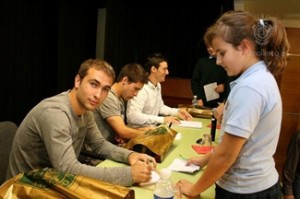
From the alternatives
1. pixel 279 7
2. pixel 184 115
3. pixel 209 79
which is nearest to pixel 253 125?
pixel 184 115

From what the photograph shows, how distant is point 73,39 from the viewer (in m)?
4.34

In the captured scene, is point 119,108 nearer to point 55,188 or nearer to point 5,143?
point 5,143

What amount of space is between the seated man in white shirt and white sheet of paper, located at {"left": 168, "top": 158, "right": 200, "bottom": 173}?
99cm

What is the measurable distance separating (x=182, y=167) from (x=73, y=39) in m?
3.12

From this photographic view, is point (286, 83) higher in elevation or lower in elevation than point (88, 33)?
lower

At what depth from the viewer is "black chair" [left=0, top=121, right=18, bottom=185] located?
1678 millimetres

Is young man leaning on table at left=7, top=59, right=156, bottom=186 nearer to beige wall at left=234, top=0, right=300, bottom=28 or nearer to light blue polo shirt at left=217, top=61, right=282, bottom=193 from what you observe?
light blue polo shirt at left=217, top=61, right=282, bottom=193

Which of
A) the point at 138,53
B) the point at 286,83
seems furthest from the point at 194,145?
the point at 138,53

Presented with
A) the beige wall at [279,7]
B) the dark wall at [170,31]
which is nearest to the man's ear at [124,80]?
the beige wall at [279,7]

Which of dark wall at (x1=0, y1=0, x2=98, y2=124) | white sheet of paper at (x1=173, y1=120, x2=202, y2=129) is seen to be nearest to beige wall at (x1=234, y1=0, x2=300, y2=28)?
white sheet of paper at (x1=173, y1=120, x2=202, y2=129)

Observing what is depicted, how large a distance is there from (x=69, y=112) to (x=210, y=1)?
412cm

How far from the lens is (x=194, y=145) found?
2141mm

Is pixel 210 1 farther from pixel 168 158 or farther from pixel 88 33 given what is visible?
pixel 168 158

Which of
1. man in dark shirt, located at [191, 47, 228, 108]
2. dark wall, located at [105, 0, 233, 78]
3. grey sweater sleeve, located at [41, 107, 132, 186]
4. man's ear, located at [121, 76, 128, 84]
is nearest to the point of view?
grey sweater sleeve, located at [41, 107, 132, 186]
